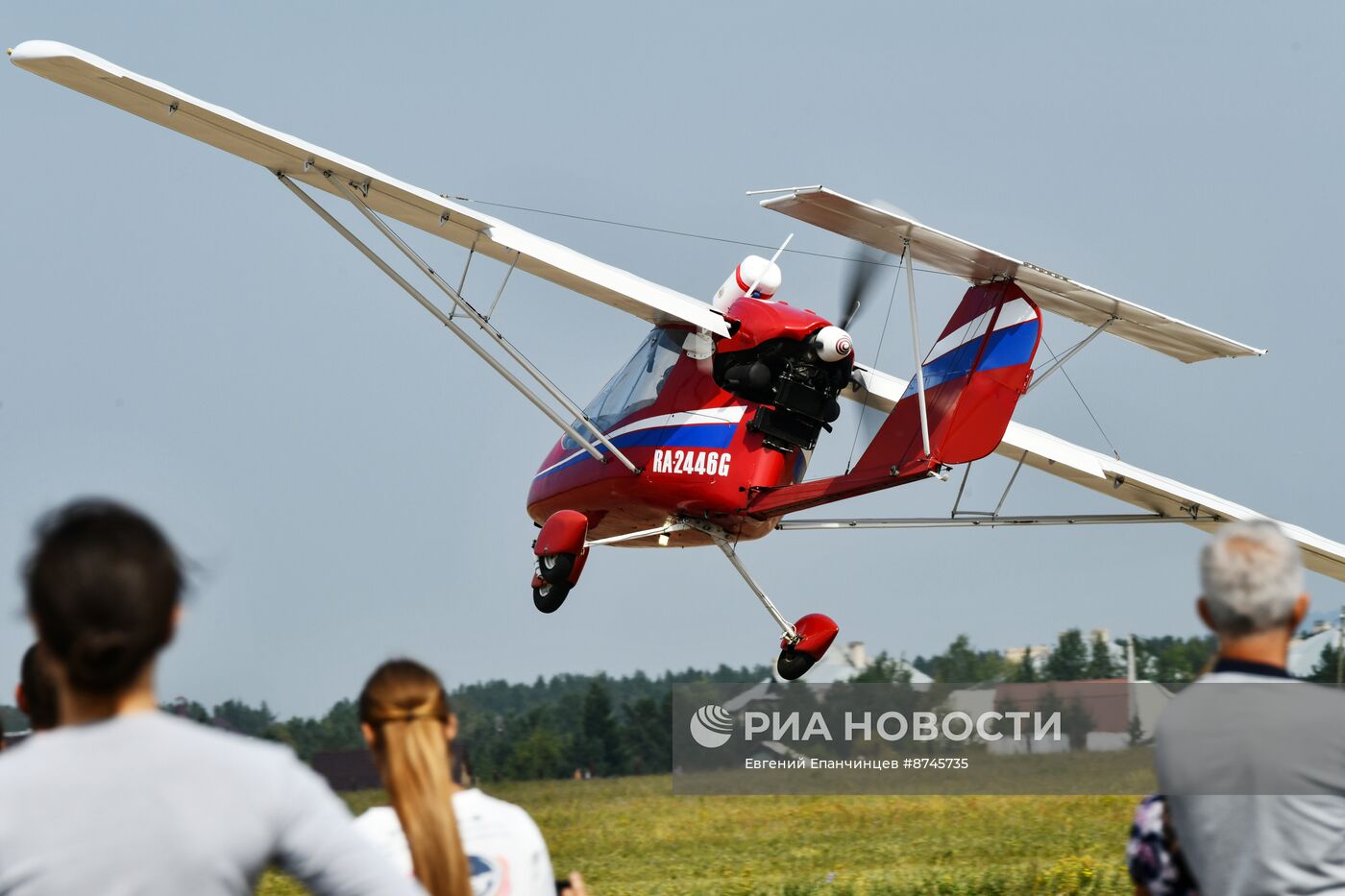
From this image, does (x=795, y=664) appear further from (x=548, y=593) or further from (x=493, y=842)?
(x=493, y=842)

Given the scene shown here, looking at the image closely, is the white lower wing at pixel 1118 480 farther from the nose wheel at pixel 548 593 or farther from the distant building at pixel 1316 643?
the nose wheel at pixel 548 593

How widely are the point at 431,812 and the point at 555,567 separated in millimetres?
14224

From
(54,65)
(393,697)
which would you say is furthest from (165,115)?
(393,697)

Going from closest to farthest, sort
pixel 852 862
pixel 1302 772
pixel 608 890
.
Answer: pixel 1302 772, pixel 608 890, pixel 852 862

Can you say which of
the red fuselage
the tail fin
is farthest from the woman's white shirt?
the red fuselage

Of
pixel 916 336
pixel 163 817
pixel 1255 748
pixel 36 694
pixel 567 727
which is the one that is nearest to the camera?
pixel 163 817

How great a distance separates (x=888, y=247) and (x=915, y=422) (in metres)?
1.73

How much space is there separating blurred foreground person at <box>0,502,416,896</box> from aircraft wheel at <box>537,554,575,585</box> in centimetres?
1473

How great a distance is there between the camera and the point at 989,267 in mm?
14633

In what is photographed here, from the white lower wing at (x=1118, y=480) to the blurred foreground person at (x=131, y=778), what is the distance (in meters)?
16.2

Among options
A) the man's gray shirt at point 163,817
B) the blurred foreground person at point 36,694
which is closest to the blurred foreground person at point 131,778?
the man's gray shirt at point 163,817

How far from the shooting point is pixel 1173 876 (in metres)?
3.34

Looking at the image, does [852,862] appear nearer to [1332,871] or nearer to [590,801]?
[590,801]

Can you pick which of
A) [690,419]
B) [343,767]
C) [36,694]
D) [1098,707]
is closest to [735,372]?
[690,419]
